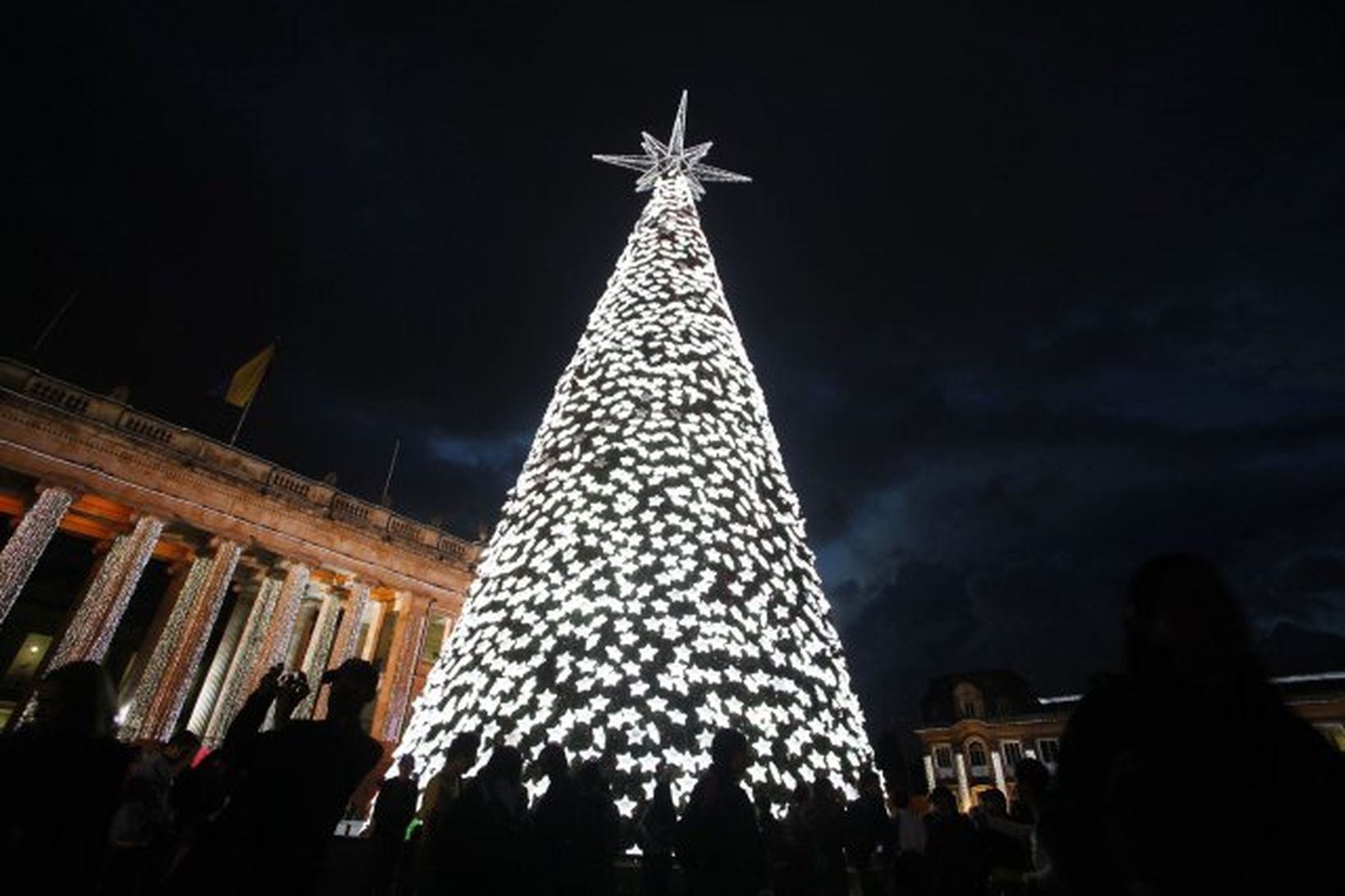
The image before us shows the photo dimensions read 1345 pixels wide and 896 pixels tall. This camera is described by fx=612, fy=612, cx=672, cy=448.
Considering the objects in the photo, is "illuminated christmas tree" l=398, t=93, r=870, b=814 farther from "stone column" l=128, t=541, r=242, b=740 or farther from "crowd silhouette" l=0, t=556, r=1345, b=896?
"stone column" l=128, t=541, r=242, b=740

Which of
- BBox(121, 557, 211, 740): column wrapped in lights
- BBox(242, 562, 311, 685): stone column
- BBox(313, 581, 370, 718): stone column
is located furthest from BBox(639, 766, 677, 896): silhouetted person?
BBox(313, 581, 370, 718): stone column

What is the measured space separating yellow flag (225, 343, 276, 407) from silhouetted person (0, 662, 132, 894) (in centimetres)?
2154

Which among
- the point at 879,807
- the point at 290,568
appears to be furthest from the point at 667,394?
the point at 290,568

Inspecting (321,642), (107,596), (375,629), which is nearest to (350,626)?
(321,642)

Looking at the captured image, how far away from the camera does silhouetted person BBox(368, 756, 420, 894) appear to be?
5.67 m

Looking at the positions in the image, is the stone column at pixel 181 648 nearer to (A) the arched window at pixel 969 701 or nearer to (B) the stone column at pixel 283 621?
(B) the stone column at pixel 283 621

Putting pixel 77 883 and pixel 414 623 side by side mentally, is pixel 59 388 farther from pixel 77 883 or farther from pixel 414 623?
pixel 77 883

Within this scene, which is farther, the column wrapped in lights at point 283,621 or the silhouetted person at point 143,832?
the column wrapped in lights at point 283,621

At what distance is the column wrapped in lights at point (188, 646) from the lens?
1730 cm

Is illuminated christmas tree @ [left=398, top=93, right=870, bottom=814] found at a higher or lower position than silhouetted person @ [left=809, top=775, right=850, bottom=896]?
higher

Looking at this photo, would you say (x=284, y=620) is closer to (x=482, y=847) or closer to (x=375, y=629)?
(x=375, y=629)

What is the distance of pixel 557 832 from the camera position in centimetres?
530

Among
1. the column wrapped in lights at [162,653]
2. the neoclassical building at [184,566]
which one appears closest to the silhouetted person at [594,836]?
the column wrapped in lights at [162,653]

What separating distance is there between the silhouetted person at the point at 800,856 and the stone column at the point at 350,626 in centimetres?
2052
